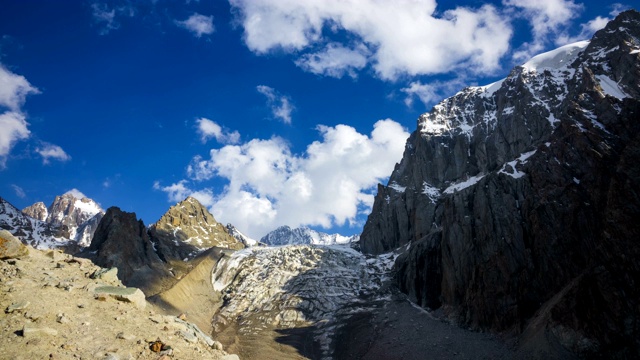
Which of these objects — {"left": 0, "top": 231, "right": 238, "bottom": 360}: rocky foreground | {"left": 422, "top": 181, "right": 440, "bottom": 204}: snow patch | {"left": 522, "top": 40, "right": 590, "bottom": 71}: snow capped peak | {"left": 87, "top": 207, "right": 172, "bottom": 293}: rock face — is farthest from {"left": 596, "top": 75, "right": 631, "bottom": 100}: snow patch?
{"left": 87, "top": 207, "right": 172, "bottom": 293}: rock face

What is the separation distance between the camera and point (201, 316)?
129250 mm

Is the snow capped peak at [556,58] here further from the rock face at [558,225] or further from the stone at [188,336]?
the stone at [188,336]

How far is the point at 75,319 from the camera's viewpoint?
2017 cm

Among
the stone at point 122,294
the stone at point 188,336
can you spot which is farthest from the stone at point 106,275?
the stone at point 188,336

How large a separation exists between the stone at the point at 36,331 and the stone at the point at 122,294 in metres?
4.46

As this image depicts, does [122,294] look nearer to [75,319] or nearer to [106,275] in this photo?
[106,275]

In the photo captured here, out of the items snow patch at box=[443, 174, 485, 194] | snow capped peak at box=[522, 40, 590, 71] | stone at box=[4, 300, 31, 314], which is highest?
snow capped peak at box=[522, 40, 590, 71]

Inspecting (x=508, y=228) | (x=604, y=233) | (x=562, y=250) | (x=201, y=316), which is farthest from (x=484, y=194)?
(x=201, y=316)

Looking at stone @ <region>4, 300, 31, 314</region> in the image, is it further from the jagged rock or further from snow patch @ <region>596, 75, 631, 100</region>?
snow patch @ <region>596, 75, 631, 100</region>

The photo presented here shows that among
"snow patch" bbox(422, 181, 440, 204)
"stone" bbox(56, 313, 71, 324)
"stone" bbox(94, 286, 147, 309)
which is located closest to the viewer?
"stone" bbox(56, 313, 71, 324)

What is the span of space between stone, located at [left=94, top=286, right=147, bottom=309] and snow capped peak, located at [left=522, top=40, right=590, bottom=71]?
626ft

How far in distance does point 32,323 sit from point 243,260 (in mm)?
163608

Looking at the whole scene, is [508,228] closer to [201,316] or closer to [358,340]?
[358,340]

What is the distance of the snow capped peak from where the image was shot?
564ft
